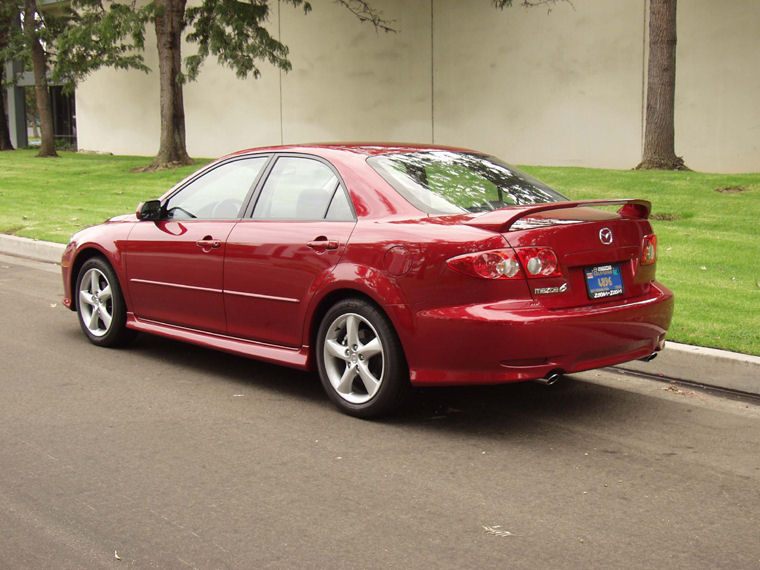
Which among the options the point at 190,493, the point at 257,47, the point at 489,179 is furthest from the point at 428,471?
the point at 257,47

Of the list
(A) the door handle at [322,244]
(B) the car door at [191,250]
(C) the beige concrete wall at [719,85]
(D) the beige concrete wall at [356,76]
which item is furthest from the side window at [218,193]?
(D) the beige concrete wall at [356,76]

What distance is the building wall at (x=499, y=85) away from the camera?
72.1ft

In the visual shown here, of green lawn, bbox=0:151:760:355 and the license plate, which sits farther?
green lawn, bbox=0:151:760:355

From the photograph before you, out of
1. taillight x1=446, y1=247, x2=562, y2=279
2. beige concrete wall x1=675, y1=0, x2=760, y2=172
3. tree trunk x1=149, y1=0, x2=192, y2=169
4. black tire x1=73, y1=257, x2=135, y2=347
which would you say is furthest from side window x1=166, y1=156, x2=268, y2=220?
tree trunk x1=149, y1=0, x2=192, y2=169

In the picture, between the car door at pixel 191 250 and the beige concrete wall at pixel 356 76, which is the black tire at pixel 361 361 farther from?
the beige concrete wall at pixel 356 76

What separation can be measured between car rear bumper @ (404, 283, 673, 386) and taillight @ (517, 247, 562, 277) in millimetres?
189

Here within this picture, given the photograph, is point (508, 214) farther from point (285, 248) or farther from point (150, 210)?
point (150, 210)

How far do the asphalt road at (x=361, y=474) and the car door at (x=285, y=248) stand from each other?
0.52 meters

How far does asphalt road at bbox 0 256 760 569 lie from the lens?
3670mm

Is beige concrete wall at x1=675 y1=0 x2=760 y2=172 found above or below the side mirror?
above

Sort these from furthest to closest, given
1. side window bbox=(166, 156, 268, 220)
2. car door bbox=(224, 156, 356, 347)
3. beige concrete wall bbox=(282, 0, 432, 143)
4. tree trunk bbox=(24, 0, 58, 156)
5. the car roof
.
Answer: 1. tree trunk bbox=(24, 0, 58, 156)
2. beige concrete wall bbox=(282, 0, 432, 143)
3. side window bbox=(166, 156, 268, 220)
4. the car roof
5. car door bbox=(224, 156, 356, 347)

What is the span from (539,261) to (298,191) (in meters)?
1.80

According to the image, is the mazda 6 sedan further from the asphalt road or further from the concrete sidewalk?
the concrete sidewalk

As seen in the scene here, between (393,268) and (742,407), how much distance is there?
7.77 feet
